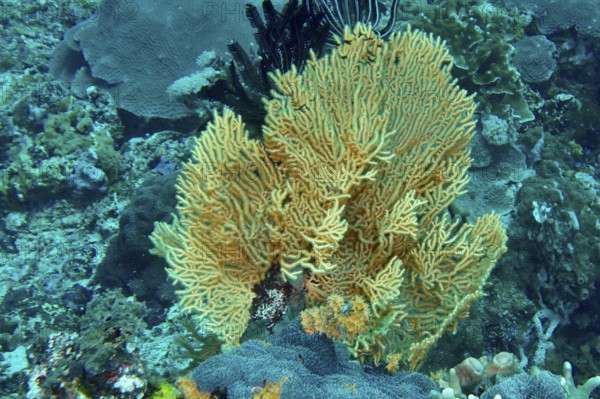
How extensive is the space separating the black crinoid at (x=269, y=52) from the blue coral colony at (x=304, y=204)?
1.0 inches

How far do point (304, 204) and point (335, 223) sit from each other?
0.38m

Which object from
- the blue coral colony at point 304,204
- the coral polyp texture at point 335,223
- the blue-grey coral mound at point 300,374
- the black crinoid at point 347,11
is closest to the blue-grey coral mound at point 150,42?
the blue coral colony at point 304,204

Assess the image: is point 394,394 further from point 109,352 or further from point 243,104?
point 243,104

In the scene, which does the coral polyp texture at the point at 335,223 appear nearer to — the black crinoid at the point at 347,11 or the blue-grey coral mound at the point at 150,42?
the black crinoid at the point at 347,11

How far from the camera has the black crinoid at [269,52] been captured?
4.42 meters

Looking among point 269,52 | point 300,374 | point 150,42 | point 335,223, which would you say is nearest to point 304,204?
point 335,223

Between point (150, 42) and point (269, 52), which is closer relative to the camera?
point (269, 52)

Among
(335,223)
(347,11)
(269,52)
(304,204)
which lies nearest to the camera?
(335,223)

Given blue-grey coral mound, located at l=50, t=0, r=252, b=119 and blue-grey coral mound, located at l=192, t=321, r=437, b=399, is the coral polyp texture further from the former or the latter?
blue-grey coral mound, located at l=50, t=0, r=252, b=119

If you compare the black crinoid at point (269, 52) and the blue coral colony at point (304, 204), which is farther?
the black crinoid at point (269, 52)

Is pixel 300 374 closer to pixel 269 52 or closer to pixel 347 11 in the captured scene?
pixel 269 52

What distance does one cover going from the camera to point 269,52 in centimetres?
453

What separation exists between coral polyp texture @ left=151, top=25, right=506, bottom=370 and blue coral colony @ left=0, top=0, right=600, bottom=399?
21 mm

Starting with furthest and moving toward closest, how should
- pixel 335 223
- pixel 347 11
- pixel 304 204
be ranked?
1. pixel 347 11
2. pixel 304 204
3. pixel 335 223
